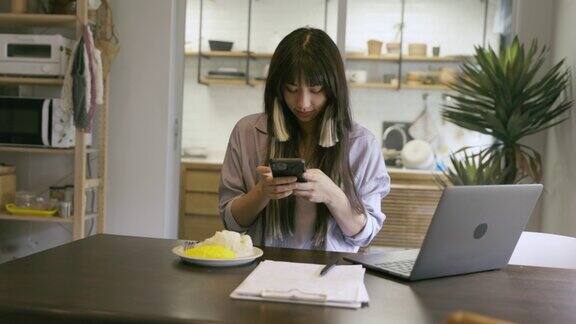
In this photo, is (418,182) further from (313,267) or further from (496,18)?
(313,267)

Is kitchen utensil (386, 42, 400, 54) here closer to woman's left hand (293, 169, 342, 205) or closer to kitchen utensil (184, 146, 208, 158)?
kitchen utensil (184, 146, 208, 158)

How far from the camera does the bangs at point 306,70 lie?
5.57 feet

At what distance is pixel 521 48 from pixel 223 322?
2.87 meters

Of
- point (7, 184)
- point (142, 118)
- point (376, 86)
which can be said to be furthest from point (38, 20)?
point (376, 86)

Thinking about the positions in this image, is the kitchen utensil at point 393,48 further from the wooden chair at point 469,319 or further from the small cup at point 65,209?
the wooden chair at point 469,319

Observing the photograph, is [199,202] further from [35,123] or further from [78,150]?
[35,123]

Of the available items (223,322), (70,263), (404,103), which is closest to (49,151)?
(404,103)

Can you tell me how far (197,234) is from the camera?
431 cm

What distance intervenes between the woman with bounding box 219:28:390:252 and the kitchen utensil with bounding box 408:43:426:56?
8.36 ft

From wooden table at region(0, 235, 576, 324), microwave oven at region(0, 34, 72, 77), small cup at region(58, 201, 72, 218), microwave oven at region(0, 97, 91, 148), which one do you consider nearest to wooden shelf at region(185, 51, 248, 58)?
microwave oven at region(0, 34, 72, 77)

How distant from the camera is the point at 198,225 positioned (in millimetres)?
4316

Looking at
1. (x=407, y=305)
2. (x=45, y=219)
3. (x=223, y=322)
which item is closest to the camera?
(x=223, y=322)

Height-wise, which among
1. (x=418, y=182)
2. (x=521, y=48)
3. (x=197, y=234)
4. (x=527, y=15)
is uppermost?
(x=527, y=15)

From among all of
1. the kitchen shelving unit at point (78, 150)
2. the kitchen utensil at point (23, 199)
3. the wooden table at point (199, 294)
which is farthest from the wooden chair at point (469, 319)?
the kitchen utensil at point (23, 199)
